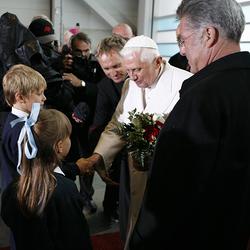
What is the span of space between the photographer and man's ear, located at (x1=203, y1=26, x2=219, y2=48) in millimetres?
1890

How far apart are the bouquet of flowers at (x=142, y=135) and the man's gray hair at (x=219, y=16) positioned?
0.68m

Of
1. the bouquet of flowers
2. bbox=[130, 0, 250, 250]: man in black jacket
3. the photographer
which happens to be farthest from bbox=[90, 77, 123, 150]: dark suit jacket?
bbox=[130, 0, 250, 250]: man in black jacket

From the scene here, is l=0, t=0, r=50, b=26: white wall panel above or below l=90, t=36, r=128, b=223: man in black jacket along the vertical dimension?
above

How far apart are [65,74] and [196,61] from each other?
6.90 feet

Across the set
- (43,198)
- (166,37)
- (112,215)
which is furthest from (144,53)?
(166,37)

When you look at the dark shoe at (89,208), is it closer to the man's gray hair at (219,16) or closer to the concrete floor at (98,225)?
the concrete floor at (98,225)

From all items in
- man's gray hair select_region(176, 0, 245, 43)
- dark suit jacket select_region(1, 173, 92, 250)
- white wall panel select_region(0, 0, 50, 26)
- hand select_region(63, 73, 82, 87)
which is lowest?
dark suit jacket select_region(1, 173, 92, 250)

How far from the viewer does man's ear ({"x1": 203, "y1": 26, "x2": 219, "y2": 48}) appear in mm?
1009

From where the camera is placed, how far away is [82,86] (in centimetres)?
300

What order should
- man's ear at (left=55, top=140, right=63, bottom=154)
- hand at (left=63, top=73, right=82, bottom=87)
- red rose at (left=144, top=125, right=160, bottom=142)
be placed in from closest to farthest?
man's ear at (left=55, top=140, right=63, bottom=154), red rose at (left=144, top=125, right=160, bottom=142), hand at (left=63, top=73, right=82, bottom=87)

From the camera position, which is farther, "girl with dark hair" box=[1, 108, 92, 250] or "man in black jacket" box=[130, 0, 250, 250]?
"girl with dark hair" box=[1, 108, 92, 250]

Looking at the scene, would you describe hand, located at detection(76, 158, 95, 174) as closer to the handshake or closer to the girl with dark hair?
the handshake

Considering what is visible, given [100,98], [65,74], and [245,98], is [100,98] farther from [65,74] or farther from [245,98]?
[245,98]

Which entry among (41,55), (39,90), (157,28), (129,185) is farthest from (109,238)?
(157,28)
